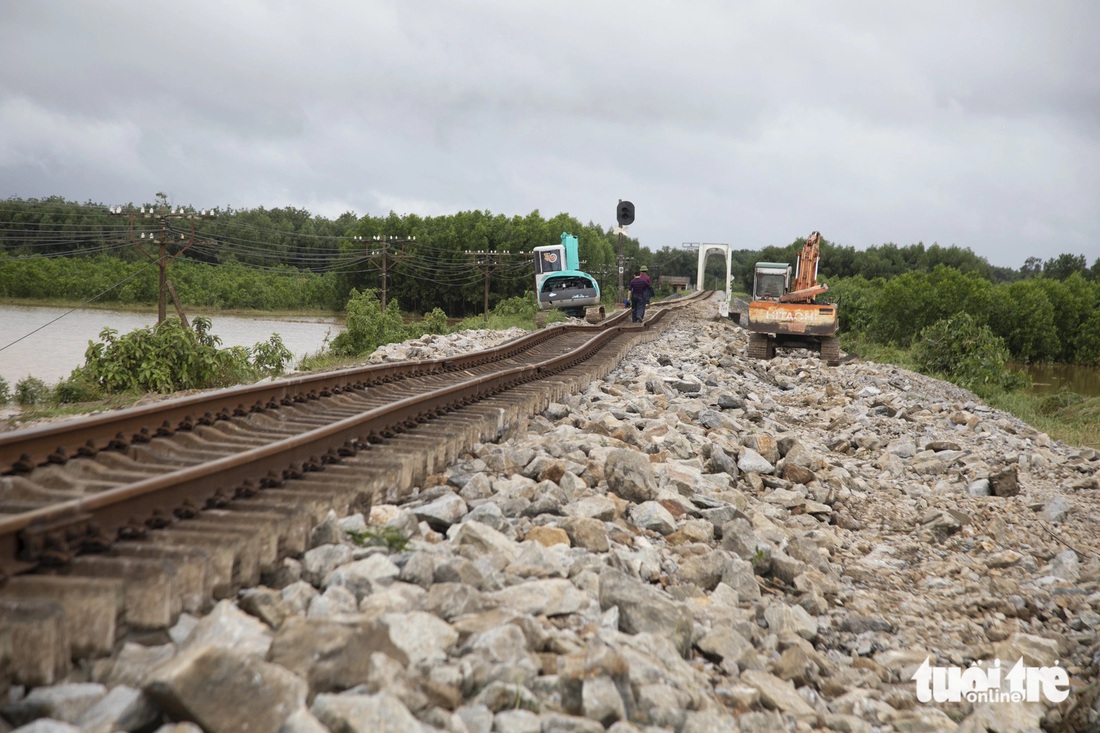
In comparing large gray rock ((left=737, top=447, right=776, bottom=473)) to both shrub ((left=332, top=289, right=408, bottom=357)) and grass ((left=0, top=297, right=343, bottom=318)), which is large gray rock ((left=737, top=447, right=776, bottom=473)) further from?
grass ((left=0, top=297, right=343, bottom=318))

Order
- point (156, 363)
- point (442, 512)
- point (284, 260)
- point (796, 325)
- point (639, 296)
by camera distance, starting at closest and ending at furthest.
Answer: point (442, 512) < point (156, 363) < point (796, 325) < point (639, 296) < point (284, 260)

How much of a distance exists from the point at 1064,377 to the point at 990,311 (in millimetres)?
8110

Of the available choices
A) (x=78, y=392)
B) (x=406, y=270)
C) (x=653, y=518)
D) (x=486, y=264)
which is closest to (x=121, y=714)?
(x=653, y=518)

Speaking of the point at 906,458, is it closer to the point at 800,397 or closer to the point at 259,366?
the point at 800,397

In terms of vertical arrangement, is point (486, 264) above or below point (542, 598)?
above

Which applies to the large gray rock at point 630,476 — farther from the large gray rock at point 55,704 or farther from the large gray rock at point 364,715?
the large gray rock at point 55,704

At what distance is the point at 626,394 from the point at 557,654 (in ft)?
24.6

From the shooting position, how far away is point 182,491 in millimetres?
3926

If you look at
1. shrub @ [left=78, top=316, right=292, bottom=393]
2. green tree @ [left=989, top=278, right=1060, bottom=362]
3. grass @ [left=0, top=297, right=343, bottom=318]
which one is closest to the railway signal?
shrub @ [left=78, top=316, right=292, bottom=393]

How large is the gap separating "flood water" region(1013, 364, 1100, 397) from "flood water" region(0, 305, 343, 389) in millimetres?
32760

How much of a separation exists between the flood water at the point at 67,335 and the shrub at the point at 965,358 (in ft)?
66.8

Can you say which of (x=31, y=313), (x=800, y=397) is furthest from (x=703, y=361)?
(x=31, y=313)

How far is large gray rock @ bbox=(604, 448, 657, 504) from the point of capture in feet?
18.9

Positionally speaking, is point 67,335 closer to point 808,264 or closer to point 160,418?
point 808,264
